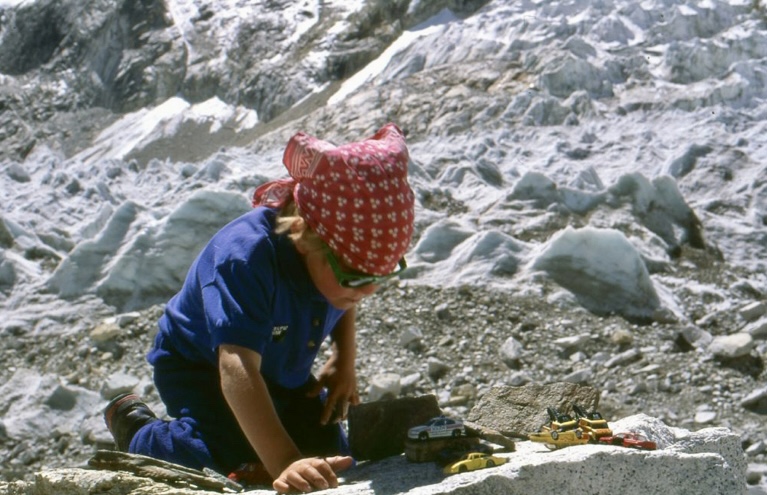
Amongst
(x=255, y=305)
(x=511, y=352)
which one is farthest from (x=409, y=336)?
(x=255, y=305)

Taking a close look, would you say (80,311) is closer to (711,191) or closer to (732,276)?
(732,276)

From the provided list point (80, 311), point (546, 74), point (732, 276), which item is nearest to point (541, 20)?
point (546, 74)

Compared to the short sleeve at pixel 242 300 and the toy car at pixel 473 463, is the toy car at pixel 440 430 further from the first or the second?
the short sleeve at pixel 242 300

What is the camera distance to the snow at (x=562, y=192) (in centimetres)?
566

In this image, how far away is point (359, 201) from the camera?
175 cm

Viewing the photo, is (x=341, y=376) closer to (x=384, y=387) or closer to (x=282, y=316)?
(x=282, y=316)

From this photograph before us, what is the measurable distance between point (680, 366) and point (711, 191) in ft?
12.0

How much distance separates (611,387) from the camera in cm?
436

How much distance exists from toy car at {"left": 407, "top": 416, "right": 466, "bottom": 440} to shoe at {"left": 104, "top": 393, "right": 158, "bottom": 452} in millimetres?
572

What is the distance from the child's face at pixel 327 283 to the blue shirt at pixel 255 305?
2 cm

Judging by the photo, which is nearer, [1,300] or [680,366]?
[680,366]

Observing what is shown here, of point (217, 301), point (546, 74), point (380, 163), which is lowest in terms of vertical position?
point (546, 74)

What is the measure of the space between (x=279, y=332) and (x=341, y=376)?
0.26 metres

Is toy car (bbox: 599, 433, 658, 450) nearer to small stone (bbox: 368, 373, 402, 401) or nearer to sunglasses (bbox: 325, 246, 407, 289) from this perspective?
sunglasses (bbox: 325, 246, 407, 289)
